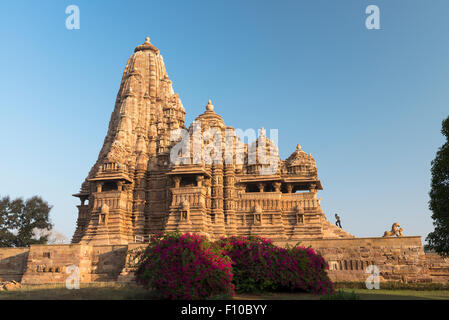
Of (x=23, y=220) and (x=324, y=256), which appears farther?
(x=23, y=220)

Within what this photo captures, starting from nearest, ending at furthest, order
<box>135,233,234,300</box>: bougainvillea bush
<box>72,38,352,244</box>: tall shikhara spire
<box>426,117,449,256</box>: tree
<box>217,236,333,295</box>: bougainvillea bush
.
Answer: <box>135,233,234,300</box>: bougainvillea bush < <box>217,236,333,295</box>: bougainvillea bush < <box>426,117,449,256</box>: tree < <box>72,38,352,244</box>: tall shikhara spire

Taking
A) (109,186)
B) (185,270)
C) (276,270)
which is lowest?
(276,270)

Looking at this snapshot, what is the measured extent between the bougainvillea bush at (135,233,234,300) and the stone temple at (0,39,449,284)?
15.8 metres

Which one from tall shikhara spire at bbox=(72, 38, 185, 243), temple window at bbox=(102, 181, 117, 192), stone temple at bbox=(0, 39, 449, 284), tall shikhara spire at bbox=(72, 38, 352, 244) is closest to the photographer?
stone temple at bbox=(0, 39, 449, 284)

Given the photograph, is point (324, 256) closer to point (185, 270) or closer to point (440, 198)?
point (440, 198)

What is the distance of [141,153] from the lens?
44344 millimetres

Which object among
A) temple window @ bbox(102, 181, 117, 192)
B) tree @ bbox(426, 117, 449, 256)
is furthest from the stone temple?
tree @ bbox(426, 117, 449, 256)

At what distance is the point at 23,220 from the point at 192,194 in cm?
2450

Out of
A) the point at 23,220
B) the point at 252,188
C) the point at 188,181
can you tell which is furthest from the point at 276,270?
the point at 23,220

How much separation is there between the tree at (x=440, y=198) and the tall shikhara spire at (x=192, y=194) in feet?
46.1

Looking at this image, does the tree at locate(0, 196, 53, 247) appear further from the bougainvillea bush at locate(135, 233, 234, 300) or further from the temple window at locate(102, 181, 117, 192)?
the bougainvillea bush at locate(135, 233, 234, 300)

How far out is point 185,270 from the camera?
47.8 ft

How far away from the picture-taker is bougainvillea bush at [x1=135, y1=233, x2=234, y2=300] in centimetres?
1432
